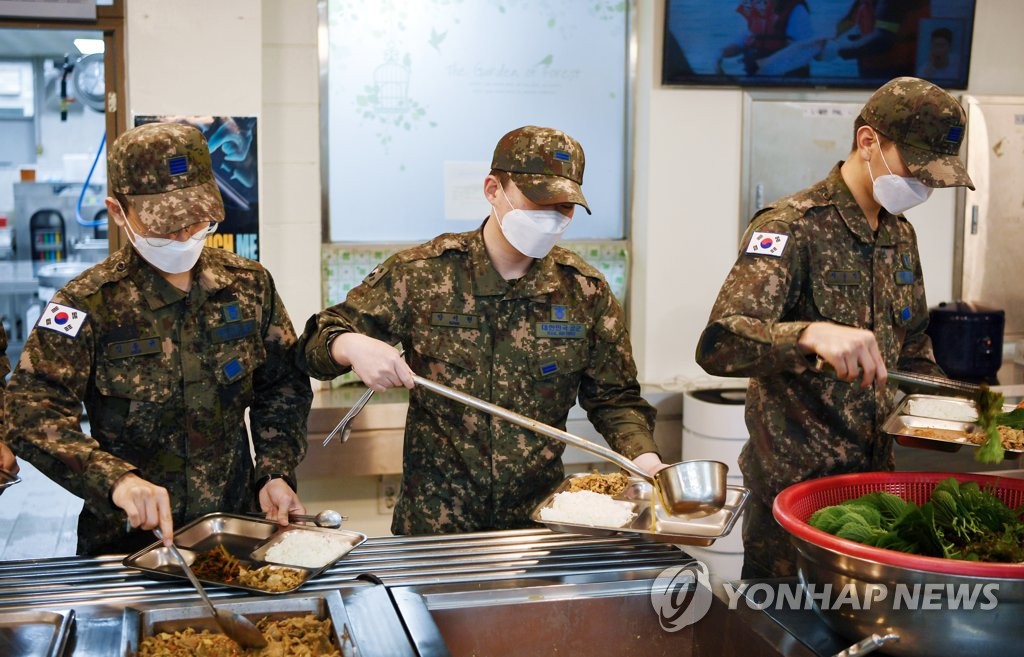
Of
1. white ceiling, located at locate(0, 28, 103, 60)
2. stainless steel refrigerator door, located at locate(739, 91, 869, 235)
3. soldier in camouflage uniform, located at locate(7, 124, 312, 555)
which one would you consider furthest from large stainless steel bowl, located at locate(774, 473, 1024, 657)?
white ceiling, located at locate(0, 28, 103, 60)

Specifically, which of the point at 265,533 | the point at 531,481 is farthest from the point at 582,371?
the point at 265,533

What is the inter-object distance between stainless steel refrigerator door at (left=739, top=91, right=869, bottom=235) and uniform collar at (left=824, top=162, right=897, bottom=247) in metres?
1.96

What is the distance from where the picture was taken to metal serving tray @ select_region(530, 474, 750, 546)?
5.56ft

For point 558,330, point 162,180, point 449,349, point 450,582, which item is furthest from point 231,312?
point 450,582

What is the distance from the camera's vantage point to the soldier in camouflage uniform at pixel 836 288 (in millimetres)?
2092

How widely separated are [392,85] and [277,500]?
2.38 meters

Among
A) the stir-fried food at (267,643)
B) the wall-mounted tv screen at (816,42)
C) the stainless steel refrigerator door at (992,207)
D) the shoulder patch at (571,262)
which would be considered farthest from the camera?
the stainless steel refrigerator door at (992,207)

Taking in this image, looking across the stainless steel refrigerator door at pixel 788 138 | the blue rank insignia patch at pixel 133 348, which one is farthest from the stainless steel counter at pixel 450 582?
the stainless steel refrigerator door at pixel 788 138

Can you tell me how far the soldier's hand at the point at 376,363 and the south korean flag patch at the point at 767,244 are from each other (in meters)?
0.81

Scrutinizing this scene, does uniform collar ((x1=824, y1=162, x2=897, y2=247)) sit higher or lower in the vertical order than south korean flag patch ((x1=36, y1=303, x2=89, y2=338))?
higher

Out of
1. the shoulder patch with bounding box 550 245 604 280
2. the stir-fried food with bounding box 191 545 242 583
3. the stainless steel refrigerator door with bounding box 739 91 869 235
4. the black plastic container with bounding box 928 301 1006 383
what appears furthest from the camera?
the stainless steel refrigerator door with bounding box 739 91 869 235

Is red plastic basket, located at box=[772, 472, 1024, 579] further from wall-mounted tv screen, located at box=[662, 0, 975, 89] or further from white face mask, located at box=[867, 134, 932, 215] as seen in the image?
wall-mounted tv screen, located at box=[662, 0, 975, 89]

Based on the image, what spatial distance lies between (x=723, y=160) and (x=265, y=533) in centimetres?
294

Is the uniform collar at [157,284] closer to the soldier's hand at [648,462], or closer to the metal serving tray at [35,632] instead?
the metal serving tray at [35,632]
